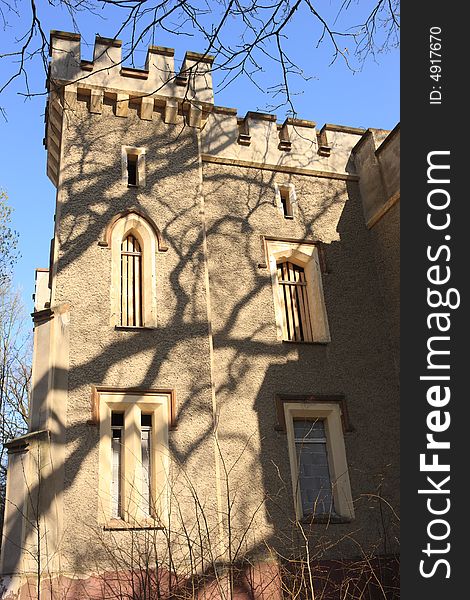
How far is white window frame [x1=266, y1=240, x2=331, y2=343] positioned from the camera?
11.4 meters

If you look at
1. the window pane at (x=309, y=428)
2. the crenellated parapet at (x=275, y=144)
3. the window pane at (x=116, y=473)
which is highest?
the crenellated parapet at (x=275, y=144)

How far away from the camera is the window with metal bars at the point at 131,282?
10.4 metres

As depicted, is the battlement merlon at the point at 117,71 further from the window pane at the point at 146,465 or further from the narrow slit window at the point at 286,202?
the window pane at the point at 146,465

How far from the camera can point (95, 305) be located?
10.1 m

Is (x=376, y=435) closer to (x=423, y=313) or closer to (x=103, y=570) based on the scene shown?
(x=103, y=570)

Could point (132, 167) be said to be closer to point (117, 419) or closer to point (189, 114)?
point (189, 114)

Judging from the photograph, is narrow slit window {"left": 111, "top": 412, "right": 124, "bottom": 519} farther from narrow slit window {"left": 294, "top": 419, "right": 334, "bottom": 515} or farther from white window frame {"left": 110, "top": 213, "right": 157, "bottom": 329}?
narrow slit window {"left": 294, "top": 419, "right": 334, "bottom": 515}

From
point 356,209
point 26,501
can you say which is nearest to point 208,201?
point 356,209

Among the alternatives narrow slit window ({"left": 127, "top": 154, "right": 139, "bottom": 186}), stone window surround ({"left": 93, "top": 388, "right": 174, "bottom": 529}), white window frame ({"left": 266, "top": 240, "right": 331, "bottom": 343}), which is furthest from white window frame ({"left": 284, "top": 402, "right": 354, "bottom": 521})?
narrow slit window ({"left": 127, "top": 154, "right": 139, "bottom": 186})

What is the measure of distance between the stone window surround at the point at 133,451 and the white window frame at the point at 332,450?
2.05m

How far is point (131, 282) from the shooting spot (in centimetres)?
1074

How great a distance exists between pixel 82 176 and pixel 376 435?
22.6ft

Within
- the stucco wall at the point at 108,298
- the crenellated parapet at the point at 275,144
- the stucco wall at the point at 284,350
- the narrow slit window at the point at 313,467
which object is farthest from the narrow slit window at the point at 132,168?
the narrow slit window at the point at 313,467

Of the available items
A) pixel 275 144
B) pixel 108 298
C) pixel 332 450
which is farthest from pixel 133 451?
pixel 275 144
